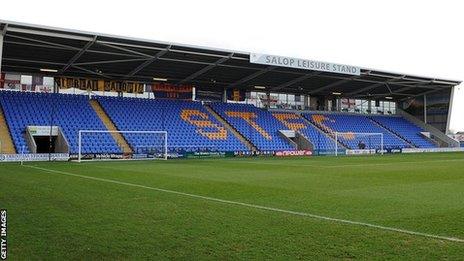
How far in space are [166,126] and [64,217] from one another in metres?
33.3

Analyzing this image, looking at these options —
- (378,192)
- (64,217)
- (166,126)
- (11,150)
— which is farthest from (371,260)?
(166,126)

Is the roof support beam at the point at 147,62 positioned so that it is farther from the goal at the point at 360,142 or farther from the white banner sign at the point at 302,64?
the goal at the point at 360,142

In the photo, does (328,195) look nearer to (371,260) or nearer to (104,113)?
(371,260)

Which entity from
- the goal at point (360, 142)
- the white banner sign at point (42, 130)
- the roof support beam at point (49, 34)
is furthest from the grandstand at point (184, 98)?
the white banner sign at point (42, 130)

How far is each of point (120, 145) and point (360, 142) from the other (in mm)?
27075

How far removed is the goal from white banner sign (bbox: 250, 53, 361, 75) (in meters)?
7.14

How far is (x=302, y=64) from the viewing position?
39.7 m

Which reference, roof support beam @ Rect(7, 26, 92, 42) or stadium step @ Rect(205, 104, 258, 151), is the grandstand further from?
stadium step @ Rect(205, 104, 258, 151)

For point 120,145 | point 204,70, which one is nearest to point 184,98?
point 204,70

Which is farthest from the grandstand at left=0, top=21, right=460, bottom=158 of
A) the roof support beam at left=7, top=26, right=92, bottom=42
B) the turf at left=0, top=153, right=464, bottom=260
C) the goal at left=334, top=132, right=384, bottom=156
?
the turf at left=0, top=153, right=464, bottom=260

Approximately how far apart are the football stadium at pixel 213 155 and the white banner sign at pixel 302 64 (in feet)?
0.55

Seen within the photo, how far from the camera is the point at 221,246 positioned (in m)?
6.36

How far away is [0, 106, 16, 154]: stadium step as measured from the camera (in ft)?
102

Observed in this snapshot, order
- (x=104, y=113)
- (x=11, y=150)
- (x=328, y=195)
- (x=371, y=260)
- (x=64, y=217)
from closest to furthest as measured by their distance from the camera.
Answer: (x=371, y=260) → (x=64, y=217) → (x=328, y=195) → (x=11, y=150) → (x=104, y=113)
